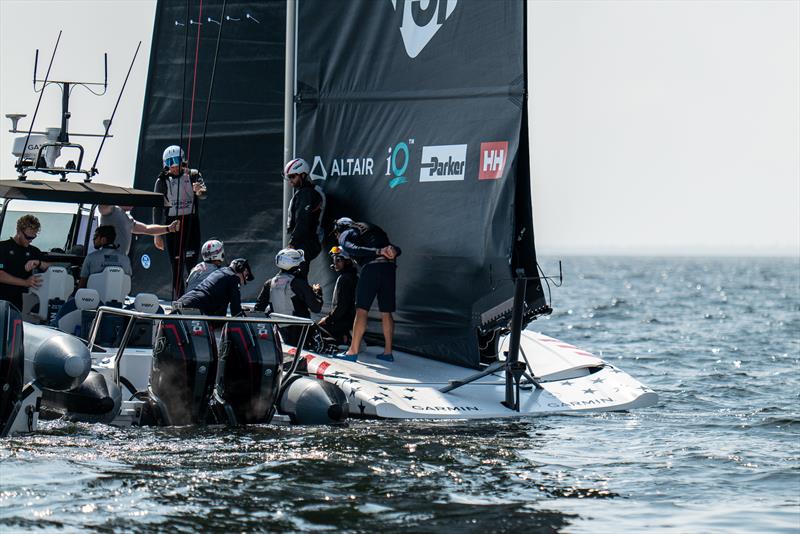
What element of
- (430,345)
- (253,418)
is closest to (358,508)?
(253,418)

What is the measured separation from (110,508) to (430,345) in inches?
194

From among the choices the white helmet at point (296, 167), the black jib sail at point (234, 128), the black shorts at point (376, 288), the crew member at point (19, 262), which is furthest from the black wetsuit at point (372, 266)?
the black jib sail at point (234, 128)

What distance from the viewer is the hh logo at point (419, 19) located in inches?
447

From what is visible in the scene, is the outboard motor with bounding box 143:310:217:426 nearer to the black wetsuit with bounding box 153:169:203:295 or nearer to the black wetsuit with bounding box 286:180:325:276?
the black wetsuit with bounding box 286:180:325:276

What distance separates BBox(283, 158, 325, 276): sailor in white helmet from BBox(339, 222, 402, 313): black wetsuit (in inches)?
28.3

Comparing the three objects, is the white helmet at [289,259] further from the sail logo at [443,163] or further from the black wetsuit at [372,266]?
the sail logo at [443,163]

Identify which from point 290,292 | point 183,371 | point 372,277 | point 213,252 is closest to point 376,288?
point 372,277

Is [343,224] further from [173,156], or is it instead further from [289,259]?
[173,156]

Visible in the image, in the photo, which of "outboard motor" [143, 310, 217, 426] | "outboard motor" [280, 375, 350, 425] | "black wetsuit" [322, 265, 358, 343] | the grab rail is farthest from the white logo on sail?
"outboard motor" [143, 310, 217, 426]

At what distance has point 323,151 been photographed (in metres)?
12.5

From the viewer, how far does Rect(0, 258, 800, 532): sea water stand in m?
7.08

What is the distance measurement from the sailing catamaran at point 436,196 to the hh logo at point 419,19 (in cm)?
1

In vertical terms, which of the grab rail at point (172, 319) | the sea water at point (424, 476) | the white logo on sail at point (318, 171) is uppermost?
the white logo on sail at point (318, 171)

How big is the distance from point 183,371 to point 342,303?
2.61 metres
